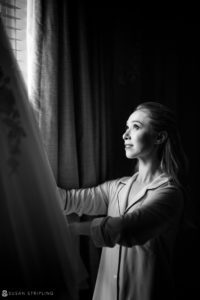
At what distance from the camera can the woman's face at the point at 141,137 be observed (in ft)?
3.86

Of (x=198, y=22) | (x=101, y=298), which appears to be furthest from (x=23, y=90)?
(x=198, y=22)

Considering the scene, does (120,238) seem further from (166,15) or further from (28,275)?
(166,15)

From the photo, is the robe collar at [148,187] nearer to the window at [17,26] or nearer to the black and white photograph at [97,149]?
the black and white photograph at [97,149]

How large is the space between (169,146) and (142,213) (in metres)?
0.35

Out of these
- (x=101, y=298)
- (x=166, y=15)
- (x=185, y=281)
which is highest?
(x=166, y=15)

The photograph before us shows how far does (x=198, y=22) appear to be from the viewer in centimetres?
172

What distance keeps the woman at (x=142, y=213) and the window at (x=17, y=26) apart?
57 centimetres

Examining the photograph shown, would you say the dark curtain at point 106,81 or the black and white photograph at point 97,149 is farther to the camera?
the dark curtain at point 106,81

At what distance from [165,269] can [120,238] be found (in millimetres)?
301

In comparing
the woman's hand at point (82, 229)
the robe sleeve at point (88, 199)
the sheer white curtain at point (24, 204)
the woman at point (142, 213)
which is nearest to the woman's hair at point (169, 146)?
the woman at point (142, 213)

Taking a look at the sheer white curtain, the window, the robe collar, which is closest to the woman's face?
the robe collar

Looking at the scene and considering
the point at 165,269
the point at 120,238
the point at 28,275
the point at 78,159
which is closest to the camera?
the point at 28,275

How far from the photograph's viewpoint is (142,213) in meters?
0.99

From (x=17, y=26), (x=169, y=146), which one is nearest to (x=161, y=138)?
(x=169, y=146)
